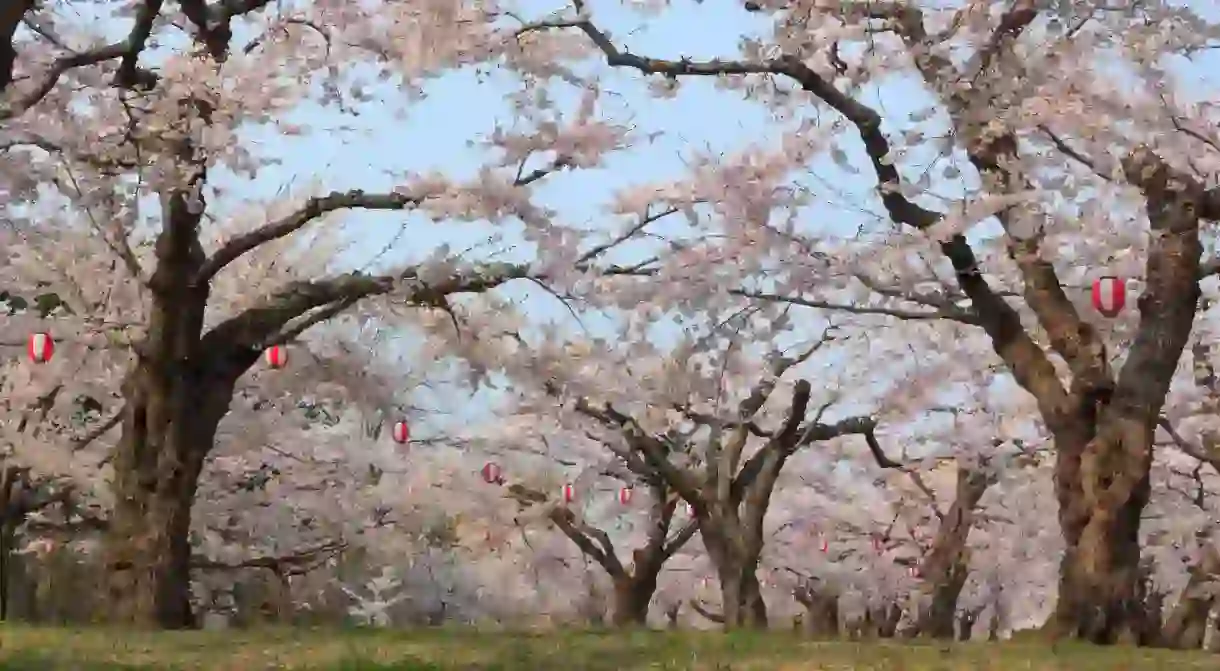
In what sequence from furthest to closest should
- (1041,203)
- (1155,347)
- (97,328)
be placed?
(97,328) < (1041,203) < (1155,347)

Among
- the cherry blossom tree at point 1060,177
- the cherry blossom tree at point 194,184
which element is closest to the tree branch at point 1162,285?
the cherry blossom tree at point 1060,177

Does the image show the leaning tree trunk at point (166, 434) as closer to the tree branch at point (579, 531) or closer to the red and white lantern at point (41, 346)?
the red and white lantern at point (41, 346)

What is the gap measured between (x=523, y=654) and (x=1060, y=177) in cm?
617

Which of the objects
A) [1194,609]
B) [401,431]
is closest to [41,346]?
[401,431]

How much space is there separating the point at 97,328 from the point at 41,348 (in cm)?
102

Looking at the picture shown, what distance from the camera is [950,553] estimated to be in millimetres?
20250

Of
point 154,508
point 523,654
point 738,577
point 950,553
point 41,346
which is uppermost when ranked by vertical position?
point 41,346

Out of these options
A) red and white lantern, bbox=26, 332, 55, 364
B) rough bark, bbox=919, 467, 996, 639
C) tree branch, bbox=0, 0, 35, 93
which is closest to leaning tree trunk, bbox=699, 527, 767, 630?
rough bark, bbox=919, 467, 996, 639

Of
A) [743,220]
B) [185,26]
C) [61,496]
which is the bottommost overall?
[61,496]

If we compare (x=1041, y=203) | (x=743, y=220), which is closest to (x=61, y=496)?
(x=743, y=220)

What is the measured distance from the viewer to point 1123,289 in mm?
10906

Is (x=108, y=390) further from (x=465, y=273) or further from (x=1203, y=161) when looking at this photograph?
(x=1203, y=161)

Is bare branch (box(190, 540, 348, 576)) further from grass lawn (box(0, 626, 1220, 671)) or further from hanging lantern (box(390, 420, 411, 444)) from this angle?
grass lawn (box(0, 626, 1220, 671))

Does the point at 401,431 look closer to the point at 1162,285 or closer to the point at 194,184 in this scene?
the point at 194,184
